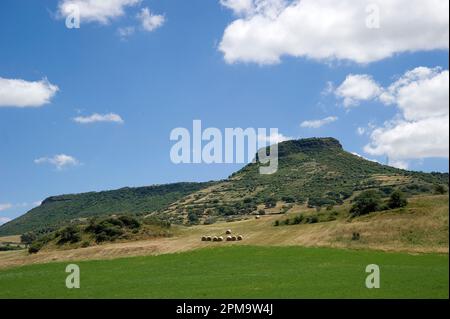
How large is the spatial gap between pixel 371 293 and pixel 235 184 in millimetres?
164897

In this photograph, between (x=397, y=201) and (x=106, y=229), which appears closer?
(x=397, y=201)

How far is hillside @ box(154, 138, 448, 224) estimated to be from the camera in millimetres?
133250

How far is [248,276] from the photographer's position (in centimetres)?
4356

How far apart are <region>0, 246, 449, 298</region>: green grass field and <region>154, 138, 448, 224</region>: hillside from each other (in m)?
63.8

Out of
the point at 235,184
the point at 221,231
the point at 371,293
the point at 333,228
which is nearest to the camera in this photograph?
the point at 371,293

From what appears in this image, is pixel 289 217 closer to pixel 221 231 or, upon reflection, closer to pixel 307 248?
pixel 221 231

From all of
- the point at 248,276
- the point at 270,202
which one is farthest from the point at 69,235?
the point at 270,202

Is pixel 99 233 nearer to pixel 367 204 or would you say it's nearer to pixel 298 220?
pixel 298 220

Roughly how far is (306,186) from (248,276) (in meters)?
116

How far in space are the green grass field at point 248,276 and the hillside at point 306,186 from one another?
63.8m

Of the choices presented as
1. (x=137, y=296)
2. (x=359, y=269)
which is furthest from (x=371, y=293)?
(x=137, y=296)

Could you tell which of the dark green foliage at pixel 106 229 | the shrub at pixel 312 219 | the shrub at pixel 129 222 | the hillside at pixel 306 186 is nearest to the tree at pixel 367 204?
the shrub at pixel 312 219

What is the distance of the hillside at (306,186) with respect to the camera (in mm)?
133250

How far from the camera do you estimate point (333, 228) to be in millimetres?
70625
